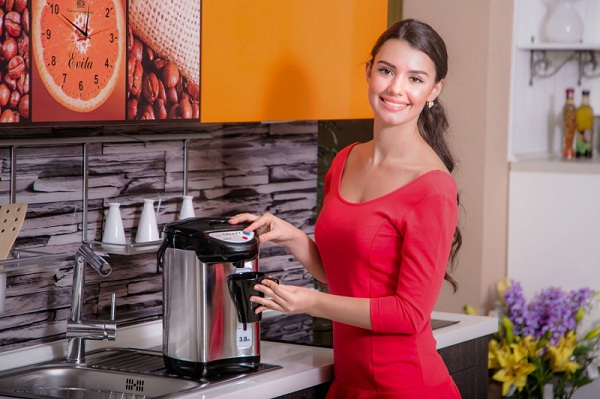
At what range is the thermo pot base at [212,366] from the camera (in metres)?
2.08

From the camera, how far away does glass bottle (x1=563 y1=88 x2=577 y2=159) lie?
4.20 meters

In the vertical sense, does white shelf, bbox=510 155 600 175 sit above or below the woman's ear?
below

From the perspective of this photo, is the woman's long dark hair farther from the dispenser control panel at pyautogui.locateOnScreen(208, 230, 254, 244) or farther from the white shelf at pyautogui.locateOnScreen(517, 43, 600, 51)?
the white shelf at pyautogui.locateOnScreen(517, 43, 600, 51)

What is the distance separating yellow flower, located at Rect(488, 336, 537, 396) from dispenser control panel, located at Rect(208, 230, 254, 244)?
1.58 metres

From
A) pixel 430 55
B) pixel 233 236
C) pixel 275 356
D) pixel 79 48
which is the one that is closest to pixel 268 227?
pixel 233 236

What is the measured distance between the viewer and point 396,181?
79.5 inches

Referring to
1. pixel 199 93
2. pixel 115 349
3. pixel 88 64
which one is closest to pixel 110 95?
pixel 88 64

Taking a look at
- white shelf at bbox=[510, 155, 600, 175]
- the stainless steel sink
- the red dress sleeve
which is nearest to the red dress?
the red dress sleeve

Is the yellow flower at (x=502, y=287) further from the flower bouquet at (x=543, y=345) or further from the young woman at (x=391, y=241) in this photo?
the young woman at (x=391, y=241)

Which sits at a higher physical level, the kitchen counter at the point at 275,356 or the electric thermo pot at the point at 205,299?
the electric thermo pot at the point at 205,299

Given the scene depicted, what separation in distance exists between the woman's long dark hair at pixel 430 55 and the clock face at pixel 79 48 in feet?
1.86

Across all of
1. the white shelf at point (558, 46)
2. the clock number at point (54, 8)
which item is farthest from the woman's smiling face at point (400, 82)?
the white shelf at point (558, 46)

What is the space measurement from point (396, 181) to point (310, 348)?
534 mm

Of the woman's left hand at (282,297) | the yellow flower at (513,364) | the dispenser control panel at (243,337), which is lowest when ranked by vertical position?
the yellow flower at (513,364)
